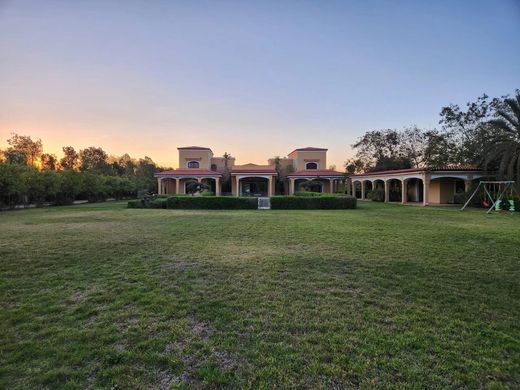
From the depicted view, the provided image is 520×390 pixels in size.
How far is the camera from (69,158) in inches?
2096

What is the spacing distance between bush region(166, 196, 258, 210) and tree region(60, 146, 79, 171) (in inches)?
1734

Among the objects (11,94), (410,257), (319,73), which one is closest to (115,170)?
(11,94)

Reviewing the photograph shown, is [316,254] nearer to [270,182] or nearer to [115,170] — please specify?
[270,182]

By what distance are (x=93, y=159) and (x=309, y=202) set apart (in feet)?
172

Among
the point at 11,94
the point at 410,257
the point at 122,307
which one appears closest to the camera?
the point at 122,307

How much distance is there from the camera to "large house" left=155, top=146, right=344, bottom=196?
32.9 metres

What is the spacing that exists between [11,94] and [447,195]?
3375cm

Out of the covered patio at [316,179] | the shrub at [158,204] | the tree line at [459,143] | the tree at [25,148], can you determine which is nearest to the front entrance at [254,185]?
the covered patio at [316,179]

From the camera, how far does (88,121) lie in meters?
22.1

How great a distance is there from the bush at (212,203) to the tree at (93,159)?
42.5 meters

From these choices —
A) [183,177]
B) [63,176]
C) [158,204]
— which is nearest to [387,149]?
[183,177]

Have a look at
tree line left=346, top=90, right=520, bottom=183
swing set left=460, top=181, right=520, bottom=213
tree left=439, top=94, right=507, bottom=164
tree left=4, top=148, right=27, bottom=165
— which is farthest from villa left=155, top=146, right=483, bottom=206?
tree left=4, top=148, right=27, bottom=165

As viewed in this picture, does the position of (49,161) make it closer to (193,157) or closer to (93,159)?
(93,159)

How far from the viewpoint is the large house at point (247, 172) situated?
3288 centimetres
